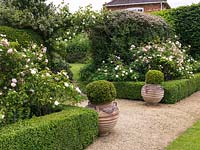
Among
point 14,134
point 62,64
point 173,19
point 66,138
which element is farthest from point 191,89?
point 14,134

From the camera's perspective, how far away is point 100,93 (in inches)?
231

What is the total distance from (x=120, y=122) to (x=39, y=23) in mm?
5193

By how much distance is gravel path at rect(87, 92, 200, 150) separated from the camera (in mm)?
5625

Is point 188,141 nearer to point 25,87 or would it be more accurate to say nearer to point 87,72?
point 25,87

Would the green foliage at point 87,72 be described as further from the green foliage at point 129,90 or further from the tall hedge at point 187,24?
the tall hedge at point 187,24

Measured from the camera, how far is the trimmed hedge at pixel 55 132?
396cm

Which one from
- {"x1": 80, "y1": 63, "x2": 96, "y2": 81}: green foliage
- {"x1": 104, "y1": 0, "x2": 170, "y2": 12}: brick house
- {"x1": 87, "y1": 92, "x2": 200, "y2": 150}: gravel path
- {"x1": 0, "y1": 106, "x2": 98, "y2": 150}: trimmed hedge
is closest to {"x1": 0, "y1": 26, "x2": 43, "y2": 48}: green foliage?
{"x1": 80, "y1": 63, "x2": 96, "y2": 81}: green foliage

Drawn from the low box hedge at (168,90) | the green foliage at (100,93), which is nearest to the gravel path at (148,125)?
the low box hedge at (168,90)

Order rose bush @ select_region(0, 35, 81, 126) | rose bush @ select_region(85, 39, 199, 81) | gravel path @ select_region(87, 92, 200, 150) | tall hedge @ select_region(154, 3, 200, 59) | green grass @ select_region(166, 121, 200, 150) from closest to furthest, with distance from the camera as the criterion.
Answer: rose bush @ select_region(0, 35, 81, 126)
green grass @ select_region(166, 121, 200, 150)
gravel path @ select_region(87, 92, 200, 150)
rose bush @ select_region(85, 39, 199, 81)
tall hedge @ select_region(154, 3, 200, 59)

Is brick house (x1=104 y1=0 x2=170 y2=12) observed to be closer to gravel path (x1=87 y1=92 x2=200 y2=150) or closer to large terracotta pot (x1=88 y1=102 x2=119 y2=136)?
gravel path (x1=87 y1=92 x2=200 y2=150)

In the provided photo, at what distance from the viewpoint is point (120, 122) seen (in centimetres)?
700

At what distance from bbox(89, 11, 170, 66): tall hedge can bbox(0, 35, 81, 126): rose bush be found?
22.0ft

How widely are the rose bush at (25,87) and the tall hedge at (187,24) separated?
11423mm

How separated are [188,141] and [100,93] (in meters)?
1.84
